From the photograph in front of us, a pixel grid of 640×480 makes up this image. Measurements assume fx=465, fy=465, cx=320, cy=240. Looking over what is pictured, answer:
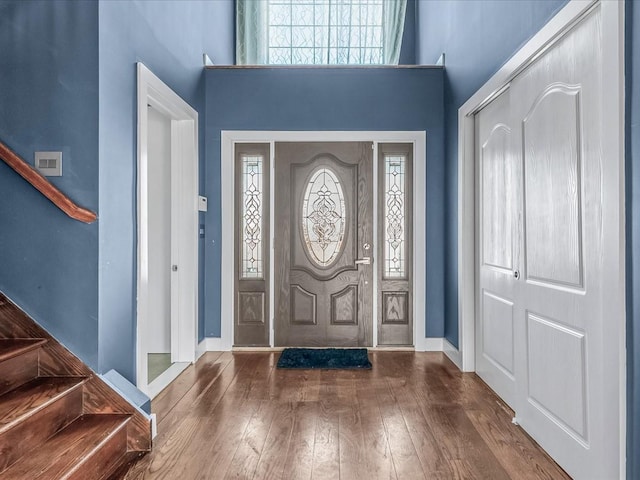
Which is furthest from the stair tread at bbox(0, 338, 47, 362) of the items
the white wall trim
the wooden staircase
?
the white wall trim

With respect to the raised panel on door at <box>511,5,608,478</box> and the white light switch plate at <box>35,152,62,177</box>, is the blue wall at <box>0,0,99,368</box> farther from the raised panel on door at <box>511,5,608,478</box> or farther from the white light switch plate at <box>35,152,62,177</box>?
the raised panel on door at <box>511,5,608,478</box>

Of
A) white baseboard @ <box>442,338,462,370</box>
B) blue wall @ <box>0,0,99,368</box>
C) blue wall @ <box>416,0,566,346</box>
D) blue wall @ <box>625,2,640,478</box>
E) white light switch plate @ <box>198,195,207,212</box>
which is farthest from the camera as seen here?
white light switch plate @ <box>198,195,207,212</box>

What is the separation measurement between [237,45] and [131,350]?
151 inches

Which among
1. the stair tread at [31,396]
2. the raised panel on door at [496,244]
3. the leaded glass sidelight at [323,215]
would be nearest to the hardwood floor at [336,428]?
the raised panel on door at [496,244]

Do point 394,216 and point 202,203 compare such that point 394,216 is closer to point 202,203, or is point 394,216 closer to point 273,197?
point 273,197

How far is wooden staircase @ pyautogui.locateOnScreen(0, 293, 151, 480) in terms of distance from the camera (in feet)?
6.04

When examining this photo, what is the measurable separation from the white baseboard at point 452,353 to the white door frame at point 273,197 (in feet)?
0.34

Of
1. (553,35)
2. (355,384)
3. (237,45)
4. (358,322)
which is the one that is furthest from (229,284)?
(553,35)

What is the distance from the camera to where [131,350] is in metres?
Result: 2.71

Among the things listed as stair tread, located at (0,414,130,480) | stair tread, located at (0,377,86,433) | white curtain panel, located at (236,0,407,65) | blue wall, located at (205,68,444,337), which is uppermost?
white curtain panel, located at (236,0,407,65)

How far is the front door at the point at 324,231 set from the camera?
4.36 metres

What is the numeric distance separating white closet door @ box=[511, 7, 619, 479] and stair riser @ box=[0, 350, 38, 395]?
252 cm

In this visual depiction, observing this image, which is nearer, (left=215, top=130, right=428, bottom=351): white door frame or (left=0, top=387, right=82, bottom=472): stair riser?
(left=0, top=387, right=82, bottom=472): stair riser

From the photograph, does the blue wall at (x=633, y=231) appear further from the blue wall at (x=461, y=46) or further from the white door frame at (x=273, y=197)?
the white door frame at (x=273, y=197)
